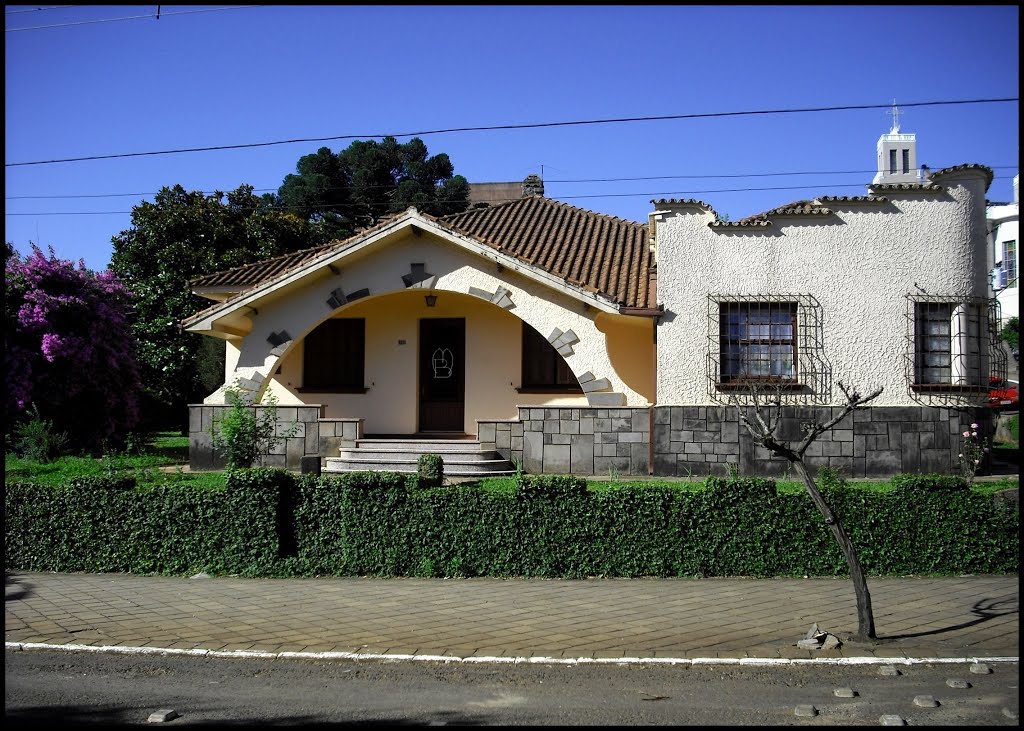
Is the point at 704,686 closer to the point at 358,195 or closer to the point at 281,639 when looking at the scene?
the point at 281,639

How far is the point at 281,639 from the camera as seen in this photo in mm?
8047

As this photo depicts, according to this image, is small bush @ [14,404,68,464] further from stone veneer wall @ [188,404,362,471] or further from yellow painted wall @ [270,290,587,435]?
yellow painted wall @ [270,290,587,435]

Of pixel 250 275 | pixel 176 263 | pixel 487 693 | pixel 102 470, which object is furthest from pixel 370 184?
pixel 487 693

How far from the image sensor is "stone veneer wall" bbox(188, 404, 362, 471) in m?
16.6

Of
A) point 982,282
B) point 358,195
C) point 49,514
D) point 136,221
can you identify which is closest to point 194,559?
point 49,514

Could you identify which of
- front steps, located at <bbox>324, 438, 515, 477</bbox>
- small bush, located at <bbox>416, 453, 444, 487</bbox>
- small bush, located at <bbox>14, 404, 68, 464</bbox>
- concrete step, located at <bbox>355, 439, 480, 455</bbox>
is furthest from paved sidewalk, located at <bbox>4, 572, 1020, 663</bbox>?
small bush, located at <bbox>14, 404, 68, 464</bbox>

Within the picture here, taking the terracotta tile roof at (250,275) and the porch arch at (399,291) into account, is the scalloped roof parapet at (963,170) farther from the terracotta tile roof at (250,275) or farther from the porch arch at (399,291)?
the terracotta tile roof at (250,275)

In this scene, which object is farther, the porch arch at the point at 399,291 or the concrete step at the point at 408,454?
the porch arch at the point at 399,291

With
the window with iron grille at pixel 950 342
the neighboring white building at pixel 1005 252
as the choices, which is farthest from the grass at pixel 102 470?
the neighboring white building at pixel 1005 252

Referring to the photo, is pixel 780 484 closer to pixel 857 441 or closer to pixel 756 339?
pixel 857 441

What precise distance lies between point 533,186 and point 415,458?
41.1ft

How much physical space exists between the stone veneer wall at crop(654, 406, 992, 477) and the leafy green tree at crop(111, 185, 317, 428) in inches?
718

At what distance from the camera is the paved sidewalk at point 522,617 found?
24.8 feet

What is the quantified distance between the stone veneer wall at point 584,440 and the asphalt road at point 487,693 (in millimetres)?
8443
